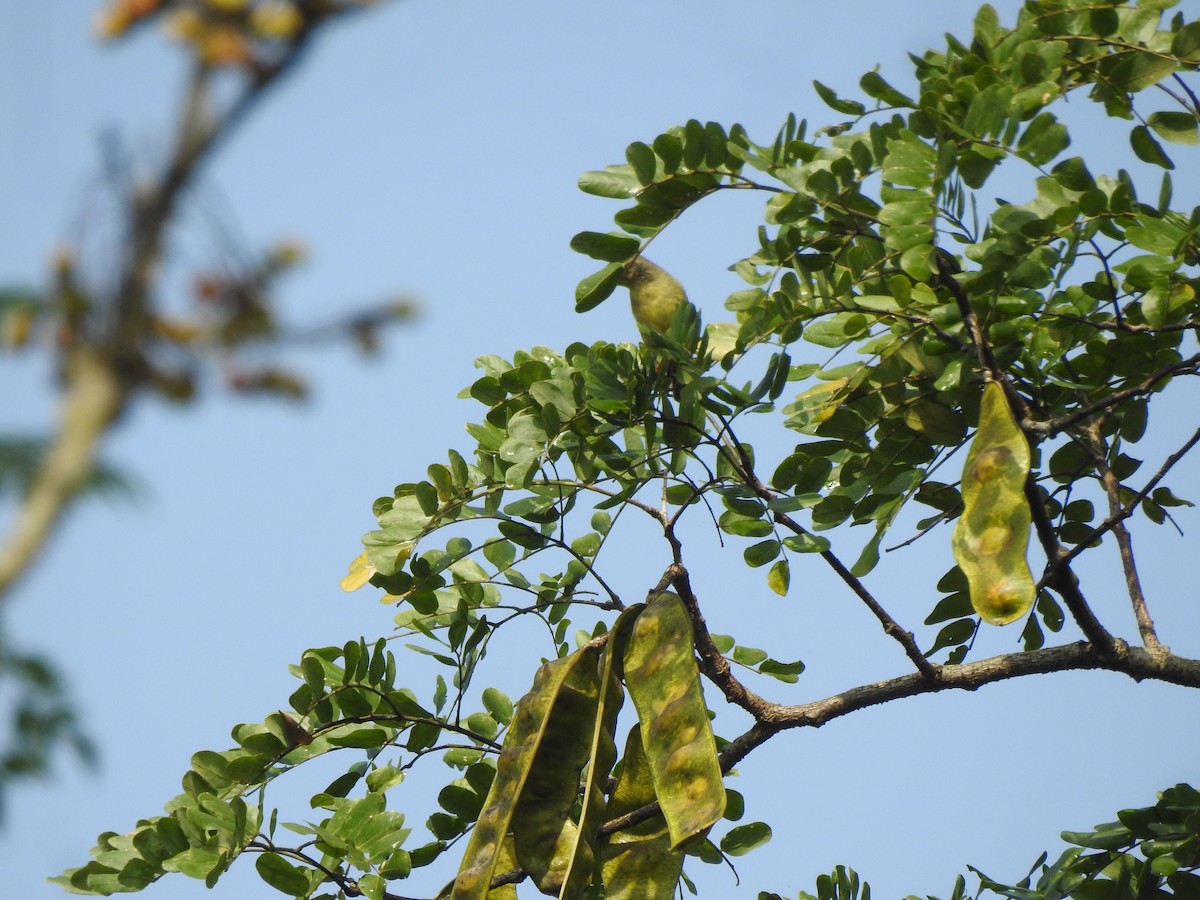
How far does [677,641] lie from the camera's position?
1829 mm

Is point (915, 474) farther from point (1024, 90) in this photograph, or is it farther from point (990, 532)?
point (1024, 90)

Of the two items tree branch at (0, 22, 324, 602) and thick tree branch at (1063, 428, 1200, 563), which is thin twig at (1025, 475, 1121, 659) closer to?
thick tree branch at (1063, 428, 1200, 563)

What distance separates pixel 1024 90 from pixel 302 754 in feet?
A: 4.76

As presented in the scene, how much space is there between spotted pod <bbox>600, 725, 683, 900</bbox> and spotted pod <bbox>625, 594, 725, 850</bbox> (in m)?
0.09

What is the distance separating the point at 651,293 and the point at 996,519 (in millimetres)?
617

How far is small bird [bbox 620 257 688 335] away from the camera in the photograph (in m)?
2.01

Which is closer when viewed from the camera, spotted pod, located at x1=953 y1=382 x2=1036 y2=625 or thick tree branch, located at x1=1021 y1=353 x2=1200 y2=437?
spotted pod, located at x1=953 y1=382 x2=1036 y2=625

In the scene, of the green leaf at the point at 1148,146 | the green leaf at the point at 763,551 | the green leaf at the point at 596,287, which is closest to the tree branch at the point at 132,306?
the green leaf at the point at 596,287

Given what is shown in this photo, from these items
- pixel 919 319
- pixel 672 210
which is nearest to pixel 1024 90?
pixel 919 319

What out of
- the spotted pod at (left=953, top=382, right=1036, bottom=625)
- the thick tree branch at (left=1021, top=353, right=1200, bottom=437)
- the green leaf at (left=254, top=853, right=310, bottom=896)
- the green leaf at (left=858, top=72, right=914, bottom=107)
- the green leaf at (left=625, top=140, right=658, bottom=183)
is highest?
the green leaf at (left=858, top=72, right=914, bottom=107)

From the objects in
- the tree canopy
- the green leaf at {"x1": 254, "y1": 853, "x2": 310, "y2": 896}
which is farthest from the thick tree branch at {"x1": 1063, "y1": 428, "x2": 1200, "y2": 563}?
the green leaf at {"x1": 254, "y1": 853, "x2": 310, "y2": 896}

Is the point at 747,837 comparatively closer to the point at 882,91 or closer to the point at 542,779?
the point at 542,779

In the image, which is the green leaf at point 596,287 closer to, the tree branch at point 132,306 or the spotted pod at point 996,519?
the spotted pod at point 996,519

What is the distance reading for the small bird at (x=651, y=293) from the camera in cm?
201
